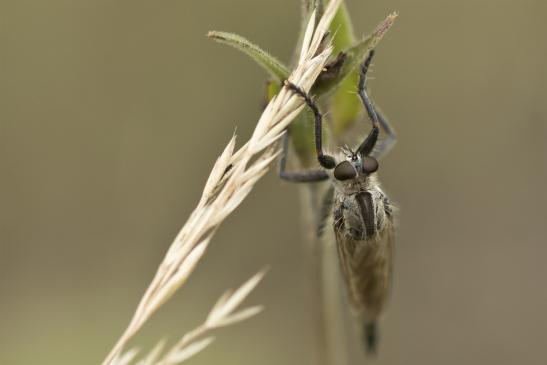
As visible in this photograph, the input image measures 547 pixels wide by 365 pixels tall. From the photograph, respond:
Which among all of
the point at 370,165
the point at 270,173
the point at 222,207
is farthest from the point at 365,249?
the point at 270,173

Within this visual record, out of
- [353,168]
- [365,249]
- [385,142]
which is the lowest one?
[365,249]

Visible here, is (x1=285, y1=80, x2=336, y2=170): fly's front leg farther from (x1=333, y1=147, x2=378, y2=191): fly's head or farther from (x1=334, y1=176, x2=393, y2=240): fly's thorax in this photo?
(x1=334, y1=176, x2=393, y2=240): fly's thorax

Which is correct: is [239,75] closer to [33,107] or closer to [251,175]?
[33,107]

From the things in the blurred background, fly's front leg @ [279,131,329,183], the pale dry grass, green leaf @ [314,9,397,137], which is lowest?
the pale dry grass

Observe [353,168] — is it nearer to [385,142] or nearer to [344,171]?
[344,171]

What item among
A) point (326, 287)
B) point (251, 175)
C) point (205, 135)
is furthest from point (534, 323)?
point (251, 175)

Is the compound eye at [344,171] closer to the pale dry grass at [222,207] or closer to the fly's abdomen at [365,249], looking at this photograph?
the fly's abdomen at [365,249]

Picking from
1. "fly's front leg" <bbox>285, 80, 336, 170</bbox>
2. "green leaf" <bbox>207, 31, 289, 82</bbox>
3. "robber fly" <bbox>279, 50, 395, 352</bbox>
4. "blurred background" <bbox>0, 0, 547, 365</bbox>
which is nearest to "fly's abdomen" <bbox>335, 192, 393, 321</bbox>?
"robber fly" <bbox>279, 50, 395, 352</bbox>
